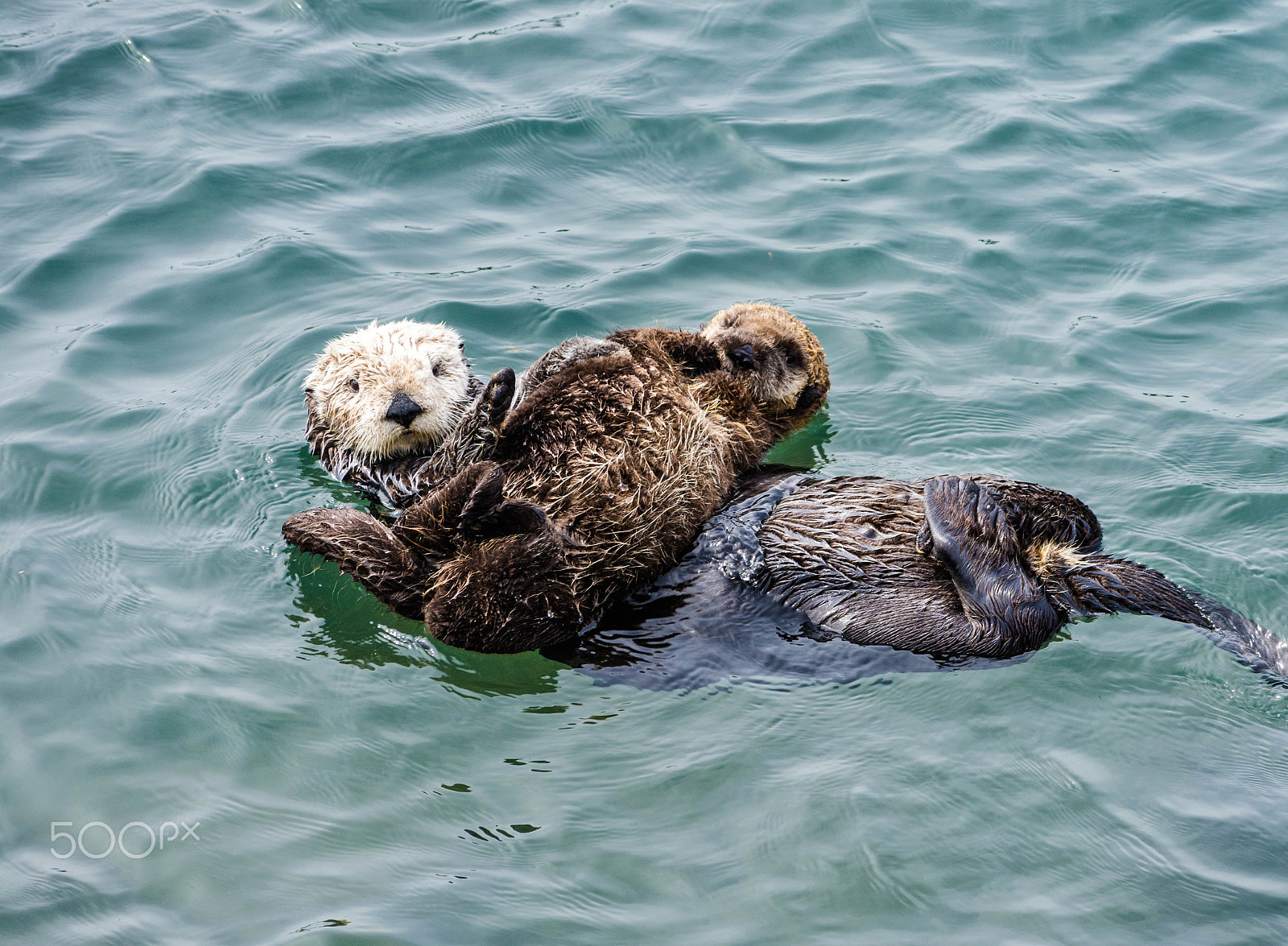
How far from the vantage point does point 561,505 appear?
381cm

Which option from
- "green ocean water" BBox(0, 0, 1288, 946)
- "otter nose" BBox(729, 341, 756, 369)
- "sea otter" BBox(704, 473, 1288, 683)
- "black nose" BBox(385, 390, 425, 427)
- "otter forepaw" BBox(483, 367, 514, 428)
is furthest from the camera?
"otter nose" BBox(729, 341, 756, 369)

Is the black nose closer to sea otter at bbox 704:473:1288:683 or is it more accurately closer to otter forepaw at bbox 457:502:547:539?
otter forepaw at bbox 457:502:547:539

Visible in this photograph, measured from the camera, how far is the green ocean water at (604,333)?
10.6ft

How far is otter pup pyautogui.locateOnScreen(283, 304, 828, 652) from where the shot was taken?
11.7ft

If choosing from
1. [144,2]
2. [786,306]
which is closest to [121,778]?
[786,306]

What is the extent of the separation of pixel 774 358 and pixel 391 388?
159cm

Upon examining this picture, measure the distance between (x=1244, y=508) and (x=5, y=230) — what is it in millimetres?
6403

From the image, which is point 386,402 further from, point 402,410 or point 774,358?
point 774,358

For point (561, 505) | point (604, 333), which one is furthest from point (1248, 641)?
point (604, 333)

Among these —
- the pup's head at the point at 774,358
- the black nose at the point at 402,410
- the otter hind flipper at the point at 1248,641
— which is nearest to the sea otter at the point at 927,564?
the otter hind flipper at the point at 1248,641

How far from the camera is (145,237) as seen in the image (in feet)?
20.6

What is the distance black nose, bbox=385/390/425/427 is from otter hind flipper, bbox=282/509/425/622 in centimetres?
55

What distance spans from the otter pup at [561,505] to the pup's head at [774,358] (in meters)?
0.17

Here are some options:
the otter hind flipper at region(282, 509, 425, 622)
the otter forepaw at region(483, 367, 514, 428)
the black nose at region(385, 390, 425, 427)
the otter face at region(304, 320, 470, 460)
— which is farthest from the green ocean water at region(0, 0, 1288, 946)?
the otter forepaw at region(483, 367, 514, 428)
